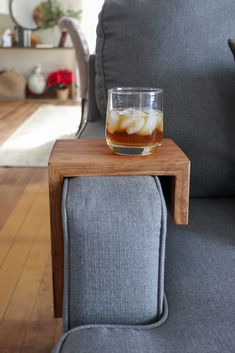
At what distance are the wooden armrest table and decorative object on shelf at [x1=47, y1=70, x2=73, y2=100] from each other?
464cm

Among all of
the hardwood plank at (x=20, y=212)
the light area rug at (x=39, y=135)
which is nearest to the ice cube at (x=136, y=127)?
the hardwood plank at (x=20, y=212)

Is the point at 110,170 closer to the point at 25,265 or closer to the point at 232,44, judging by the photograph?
the point at 232,44

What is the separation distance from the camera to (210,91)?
1.02 metres

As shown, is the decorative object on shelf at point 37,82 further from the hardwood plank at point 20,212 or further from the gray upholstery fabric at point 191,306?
the gray upholstery fabric at point 191,306

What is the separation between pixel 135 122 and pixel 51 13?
4.77 metres

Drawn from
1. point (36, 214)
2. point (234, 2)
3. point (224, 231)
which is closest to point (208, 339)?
point (224, 231)

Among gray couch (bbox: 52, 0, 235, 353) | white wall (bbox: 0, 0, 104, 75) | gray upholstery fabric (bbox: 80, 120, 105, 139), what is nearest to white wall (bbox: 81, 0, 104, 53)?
white wall (bbox: 0, 0, 104, 75)

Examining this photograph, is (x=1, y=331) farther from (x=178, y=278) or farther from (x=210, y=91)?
Answer: (x=210, y=91)

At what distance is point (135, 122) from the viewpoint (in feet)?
2.54

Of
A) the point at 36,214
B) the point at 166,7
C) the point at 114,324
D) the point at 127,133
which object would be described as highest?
the point at 166,7

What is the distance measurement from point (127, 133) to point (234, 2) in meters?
0.47

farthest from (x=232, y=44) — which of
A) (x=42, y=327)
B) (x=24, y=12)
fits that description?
(x=24, y=12)

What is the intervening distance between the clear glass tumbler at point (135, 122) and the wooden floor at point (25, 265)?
670 mm

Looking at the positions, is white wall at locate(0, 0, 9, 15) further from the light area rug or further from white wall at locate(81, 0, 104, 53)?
the light area rug
